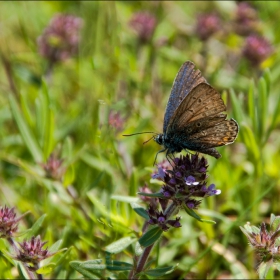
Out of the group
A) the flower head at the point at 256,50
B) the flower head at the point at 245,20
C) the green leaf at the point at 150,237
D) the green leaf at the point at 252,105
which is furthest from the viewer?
the flower head at the point at 245,20

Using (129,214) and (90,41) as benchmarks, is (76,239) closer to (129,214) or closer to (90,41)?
(129,214)

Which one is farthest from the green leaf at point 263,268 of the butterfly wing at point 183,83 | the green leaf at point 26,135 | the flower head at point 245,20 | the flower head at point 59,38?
the flower head at point 245,20

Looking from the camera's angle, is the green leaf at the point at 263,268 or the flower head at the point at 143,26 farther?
the flower head at the point at 143,26

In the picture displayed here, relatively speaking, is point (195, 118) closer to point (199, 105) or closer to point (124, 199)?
point (199, 105)

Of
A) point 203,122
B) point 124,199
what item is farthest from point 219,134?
point 124,199

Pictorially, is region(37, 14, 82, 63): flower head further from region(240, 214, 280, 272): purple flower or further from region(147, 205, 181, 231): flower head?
region(240, 214, 280, 272): purple flower

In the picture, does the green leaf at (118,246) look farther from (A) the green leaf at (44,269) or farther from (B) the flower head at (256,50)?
(B) the flower head at (256,50)

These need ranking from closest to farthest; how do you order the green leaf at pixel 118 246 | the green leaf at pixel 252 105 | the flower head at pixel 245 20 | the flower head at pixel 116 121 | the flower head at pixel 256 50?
the green leaf at pixel 118 246 < the green leaf at pixel 252 105 < the flower head at pixel 116 121 < the flower head at pixel 256 50 < the flower head at pixel 245 20

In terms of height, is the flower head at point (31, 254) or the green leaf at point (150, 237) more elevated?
the green leaf at point (150, 237)

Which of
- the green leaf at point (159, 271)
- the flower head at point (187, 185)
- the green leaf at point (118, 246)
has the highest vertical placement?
the flower head at point (187, 185)
